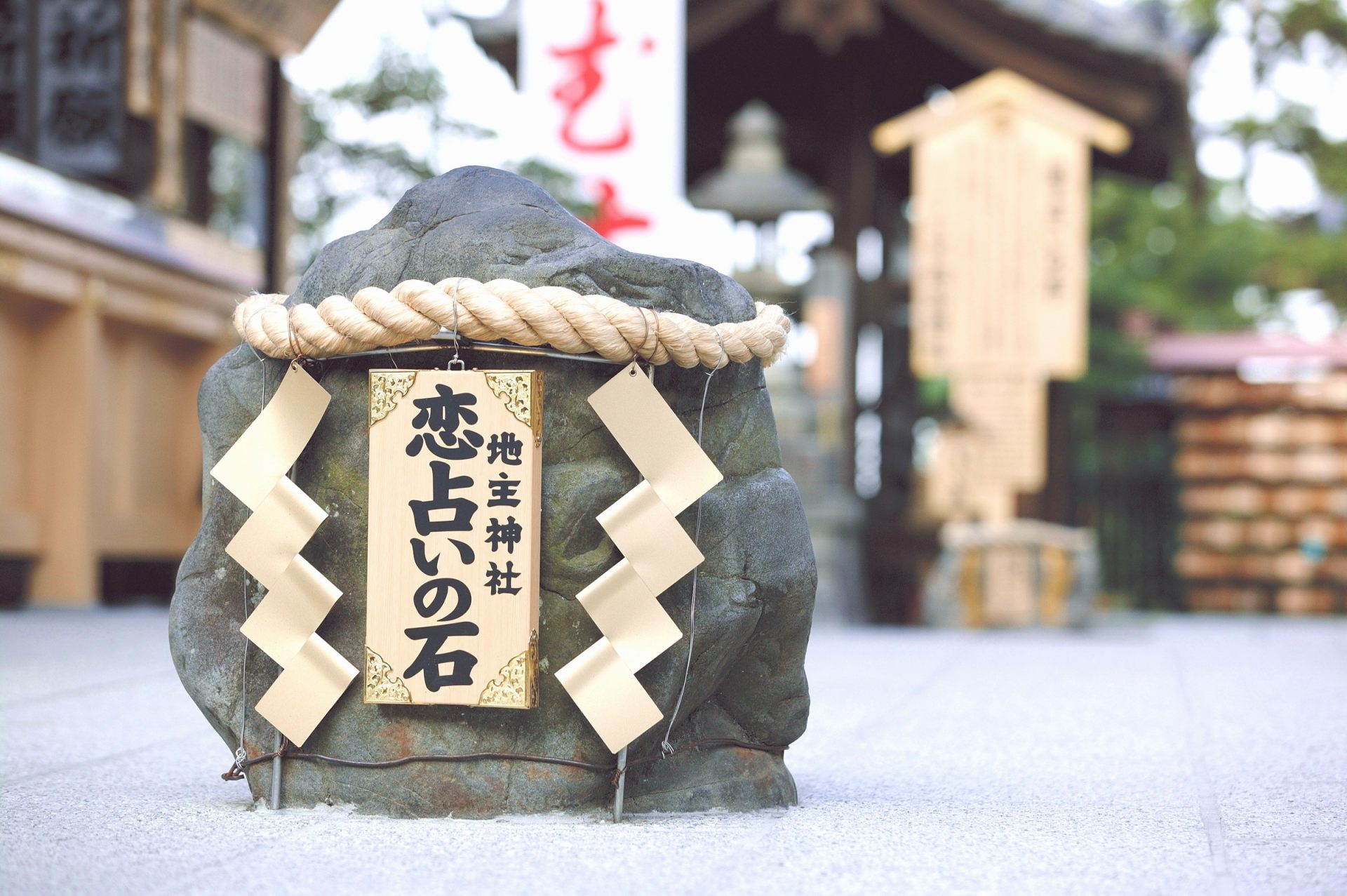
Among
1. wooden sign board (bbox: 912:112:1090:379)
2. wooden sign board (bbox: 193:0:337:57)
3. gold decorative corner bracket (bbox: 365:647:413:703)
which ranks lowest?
gold decorative corner bracket (bbox: 365:647:413:703)

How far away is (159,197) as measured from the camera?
8.66 metres

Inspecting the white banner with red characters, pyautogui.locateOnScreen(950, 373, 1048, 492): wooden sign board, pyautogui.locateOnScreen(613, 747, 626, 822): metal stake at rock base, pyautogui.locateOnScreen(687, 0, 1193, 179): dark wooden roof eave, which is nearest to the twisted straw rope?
pyautogui.locateOnScreen(613, 747, 626, 822): metal stake at rock base

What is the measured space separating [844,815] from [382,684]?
85 centimetres

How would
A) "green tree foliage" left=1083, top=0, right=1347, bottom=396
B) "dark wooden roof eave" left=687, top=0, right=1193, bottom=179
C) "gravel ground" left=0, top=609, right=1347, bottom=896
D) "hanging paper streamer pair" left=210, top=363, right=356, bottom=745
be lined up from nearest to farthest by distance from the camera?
"gravel ground" left=0, top=609, right=1347, bottom=896, "hanging paper streamer pair" left=210, top=363, right=356, bottom=745, "dark wooden roof eave" left=687, top=0, right=1193, bottom=179, "green tree foliage" left=1083, top=0, right=1347, bottom=396

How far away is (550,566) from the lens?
2518 mm

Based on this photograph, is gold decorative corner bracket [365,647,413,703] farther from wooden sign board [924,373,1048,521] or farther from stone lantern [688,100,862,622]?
wooden sign board [924,373,1048,521]

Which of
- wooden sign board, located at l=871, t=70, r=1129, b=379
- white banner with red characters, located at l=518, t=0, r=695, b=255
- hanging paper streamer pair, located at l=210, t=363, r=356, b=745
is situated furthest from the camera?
wooden sign board, located at l=871, t=70, r=1129, b=379

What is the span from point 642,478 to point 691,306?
0.34 meters

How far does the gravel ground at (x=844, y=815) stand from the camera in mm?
2059

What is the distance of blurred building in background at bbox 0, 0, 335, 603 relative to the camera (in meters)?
8.05

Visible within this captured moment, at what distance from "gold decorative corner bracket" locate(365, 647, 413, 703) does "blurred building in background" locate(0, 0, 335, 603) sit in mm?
6125

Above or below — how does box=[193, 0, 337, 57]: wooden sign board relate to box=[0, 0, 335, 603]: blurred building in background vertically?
above

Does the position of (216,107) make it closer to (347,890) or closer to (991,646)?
(991,646)

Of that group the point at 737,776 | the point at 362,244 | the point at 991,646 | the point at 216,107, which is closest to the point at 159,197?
the point at 216,107
